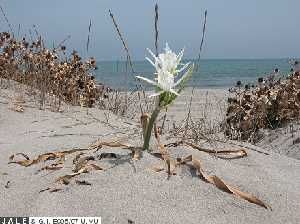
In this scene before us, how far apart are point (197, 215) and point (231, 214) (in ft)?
0.49

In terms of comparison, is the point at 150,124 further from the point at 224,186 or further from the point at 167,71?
the point at 224,186

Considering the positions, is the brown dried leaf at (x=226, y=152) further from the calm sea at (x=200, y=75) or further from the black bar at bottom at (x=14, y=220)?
the black bar at bottom at (x=14, y=220)

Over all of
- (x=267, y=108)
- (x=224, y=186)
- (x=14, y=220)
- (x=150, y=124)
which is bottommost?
(x=14, y=220)

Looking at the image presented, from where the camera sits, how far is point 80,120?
401 centimetres

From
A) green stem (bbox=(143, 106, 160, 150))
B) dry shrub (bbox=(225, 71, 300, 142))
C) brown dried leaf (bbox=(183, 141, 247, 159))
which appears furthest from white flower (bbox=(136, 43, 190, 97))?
dry shrub (bbox=(225, 71, 300, 142))

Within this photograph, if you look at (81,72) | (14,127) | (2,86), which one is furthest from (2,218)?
(81,72)

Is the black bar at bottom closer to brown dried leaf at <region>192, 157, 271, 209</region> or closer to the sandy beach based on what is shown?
the sandy beach

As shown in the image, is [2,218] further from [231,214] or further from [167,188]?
[231,214]

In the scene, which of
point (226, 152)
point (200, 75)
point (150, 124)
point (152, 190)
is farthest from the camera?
point (200, 75)

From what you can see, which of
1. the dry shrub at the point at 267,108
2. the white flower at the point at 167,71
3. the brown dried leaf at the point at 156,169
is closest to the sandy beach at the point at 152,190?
the brown dried leaf at the point at 156,169

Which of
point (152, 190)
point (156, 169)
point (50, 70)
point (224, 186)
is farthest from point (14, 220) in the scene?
point (50, 70)

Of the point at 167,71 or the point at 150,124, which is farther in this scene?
the point at 150,124

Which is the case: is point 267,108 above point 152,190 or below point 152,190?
above

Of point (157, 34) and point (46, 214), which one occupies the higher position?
point (157, 34)
